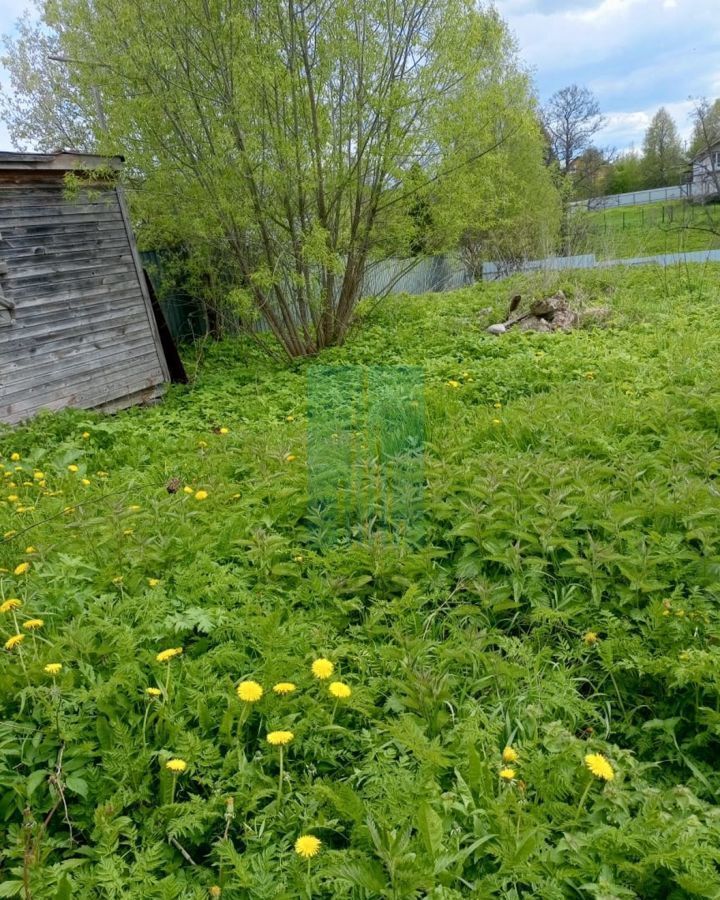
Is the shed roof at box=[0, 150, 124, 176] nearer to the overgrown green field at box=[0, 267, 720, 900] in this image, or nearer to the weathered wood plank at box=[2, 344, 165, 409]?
the weathered wood plank at box=[2, 344, 165, 409]

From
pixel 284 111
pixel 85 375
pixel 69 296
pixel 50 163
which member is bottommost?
pixel 85 375

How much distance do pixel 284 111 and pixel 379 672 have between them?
6.75 meters

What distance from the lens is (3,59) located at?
52.7ft

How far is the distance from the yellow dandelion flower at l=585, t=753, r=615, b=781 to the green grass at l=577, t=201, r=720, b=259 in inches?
377

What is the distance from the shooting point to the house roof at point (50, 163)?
5969 millimetres

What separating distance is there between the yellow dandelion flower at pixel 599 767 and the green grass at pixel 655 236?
957 centimetres

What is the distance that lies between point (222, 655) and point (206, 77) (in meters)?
6.79

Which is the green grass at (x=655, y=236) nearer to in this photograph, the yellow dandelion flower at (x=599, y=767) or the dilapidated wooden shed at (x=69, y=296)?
the dilapidated wooden shed at (x=69, y=296)

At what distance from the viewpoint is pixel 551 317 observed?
817cm

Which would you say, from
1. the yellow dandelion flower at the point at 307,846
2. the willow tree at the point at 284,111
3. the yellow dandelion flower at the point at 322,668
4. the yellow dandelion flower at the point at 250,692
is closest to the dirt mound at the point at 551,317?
the willow tree at the point at 284,111

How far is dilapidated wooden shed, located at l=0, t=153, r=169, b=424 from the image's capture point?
20.1ft

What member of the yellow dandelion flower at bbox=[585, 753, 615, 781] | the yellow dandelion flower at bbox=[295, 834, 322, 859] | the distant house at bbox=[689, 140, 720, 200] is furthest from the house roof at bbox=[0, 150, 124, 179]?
the distant house at bbox=[689, 140, 720, 200]

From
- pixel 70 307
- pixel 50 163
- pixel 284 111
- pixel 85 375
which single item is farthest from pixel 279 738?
pixel 284 111

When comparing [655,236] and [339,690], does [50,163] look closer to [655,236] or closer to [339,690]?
[339,690]
